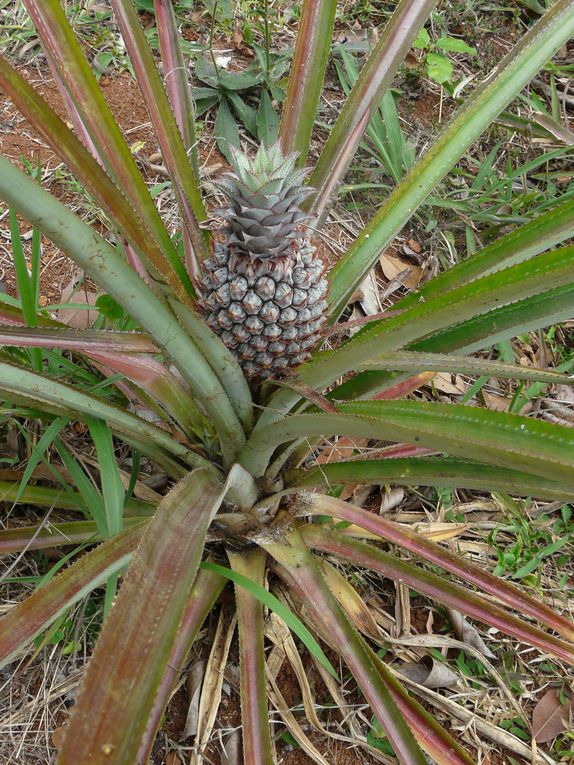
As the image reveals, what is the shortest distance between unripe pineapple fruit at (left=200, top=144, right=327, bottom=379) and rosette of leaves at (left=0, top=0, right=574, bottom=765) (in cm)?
6

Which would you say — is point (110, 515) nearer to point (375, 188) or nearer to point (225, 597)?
point (225, 597)

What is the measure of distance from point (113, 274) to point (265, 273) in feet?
1.16

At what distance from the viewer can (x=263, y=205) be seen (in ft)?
3.36

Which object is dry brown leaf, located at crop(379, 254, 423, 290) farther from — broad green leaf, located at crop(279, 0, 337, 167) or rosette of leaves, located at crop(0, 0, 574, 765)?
broad green leaf, located at crop(279, 0, 337, 167)

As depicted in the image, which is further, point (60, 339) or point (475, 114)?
point (475, 114)

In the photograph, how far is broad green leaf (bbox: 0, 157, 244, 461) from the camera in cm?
65

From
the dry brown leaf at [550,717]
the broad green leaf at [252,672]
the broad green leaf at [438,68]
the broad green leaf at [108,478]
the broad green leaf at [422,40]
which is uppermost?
the broad green leaf at [422,40]

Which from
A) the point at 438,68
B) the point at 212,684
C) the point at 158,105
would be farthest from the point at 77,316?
the point at 438,68

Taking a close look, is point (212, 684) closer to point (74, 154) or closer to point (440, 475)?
point (440, 475)

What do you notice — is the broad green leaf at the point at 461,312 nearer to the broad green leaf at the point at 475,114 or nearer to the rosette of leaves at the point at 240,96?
the broad green leaf at the point at 475,114

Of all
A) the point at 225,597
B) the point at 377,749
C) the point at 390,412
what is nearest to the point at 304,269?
the point at 390,412

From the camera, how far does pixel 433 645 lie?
148 centimetres

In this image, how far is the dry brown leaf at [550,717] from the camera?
4.72 feet

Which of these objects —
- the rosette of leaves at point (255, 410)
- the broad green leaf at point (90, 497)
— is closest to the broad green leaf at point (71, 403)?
the rosette of leaves at point (255, 410)
